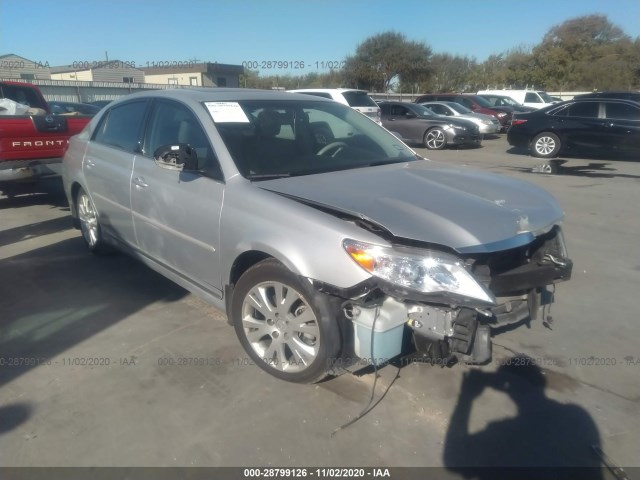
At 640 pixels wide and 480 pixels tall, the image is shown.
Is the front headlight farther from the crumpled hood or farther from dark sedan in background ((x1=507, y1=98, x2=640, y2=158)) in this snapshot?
dark sedan in background ((x1=507, y1=98, x2=640, y2=158))

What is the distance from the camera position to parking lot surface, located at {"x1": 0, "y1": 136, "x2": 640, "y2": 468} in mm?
2498

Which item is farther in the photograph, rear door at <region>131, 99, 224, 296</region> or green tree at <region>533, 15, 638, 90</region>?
green tree at <region>533, 15, 638, 90</region>

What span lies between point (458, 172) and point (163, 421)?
2608 mm

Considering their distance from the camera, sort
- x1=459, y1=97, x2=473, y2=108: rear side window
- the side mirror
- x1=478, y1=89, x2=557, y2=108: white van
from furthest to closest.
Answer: x1=478, y1=89, x2=557, y2=108: white van
x1=459, y1=97, x2=473, y2=108: rear side window
the side mirror

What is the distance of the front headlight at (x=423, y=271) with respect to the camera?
96.3 inches

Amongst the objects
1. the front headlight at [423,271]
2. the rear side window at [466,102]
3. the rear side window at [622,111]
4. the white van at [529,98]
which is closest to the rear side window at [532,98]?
the white van at [529,98]

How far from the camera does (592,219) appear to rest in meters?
6.77

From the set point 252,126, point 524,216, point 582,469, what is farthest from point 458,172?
point 582,469

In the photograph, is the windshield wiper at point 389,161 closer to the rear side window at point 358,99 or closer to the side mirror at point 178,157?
the side mirror at point 178,157

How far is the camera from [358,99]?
15.0m

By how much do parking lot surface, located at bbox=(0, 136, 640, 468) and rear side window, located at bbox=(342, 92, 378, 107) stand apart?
36.7 feet

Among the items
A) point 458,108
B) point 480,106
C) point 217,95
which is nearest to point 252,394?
point 217,95

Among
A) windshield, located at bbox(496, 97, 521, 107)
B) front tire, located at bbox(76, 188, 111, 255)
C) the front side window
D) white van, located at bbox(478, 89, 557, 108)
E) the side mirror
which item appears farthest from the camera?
white van, located at bbox(478, 89, 557, 108)


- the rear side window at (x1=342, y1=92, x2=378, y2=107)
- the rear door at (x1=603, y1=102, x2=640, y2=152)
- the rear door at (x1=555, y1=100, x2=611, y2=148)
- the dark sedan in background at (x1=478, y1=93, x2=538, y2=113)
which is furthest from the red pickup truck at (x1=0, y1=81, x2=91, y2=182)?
the dark sedan in background at (x1=478, y1=93, x2=538, y2=113)
